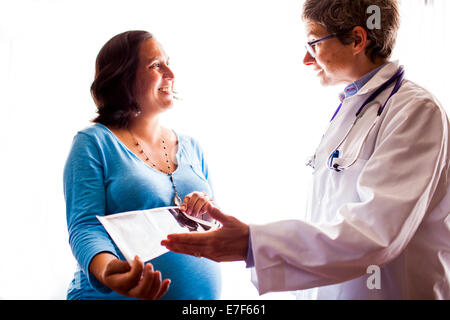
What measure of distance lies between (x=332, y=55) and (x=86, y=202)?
0.86 metres

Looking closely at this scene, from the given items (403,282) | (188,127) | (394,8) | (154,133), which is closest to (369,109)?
(394,8)

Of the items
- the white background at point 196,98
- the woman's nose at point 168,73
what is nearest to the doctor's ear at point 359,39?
the woman's nose at point 168,73

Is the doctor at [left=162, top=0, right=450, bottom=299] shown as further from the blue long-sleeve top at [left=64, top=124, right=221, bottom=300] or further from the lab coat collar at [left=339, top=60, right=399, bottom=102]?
the blue long-sleeve top at [left=64, top=124, right=221, bottom=300]

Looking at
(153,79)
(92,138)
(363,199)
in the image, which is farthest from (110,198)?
(363,199)

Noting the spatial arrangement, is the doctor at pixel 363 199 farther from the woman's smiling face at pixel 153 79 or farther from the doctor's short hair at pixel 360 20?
the woman's smiling face at pixel 153 79

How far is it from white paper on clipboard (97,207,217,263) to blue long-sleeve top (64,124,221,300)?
5.0 inches

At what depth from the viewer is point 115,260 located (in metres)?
0.85

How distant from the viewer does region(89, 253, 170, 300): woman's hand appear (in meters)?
0.76

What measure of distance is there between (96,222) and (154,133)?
425mm

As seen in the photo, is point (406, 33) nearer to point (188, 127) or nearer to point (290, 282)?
point (188, 127)

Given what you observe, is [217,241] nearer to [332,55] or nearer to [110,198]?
[110,198]

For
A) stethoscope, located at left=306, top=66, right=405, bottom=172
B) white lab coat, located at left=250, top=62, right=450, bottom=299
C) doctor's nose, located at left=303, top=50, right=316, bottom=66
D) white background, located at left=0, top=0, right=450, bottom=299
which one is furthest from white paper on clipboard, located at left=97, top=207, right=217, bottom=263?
white background, located at left=0, top=0, right=450, bottom=299

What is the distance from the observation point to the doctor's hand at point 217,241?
2.61 ft

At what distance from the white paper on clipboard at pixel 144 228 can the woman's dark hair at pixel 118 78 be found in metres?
0.44
